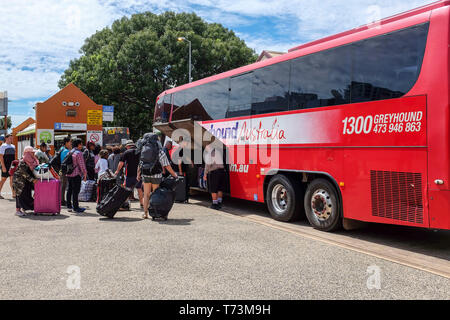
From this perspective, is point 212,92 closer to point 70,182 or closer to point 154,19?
point 70,182

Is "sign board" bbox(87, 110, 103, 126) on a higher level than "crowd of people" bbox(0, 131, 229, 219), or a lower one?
higher

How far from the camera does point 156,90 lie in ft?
94.6

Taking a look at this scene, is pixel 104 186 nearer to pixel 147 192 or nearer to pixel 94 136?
pixel 147 192

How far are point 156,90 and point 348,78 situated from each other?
23248 mm

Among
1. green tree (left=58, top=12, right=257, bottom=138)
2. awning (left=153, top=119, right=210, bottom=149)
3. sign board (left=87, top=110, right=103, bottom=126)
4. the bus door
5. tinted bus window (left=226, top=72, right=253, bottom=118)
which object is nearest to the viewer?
the bus door

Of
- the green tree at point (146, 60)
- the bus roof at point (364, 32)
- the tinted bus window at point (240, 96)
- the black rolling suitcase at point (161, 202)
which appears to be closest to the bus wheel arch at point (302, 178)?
the tinted bus window at point (240, 96)

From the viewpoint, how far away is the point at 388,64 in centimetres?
620

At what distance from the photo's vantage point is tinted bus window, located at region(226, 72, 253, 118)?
31.2ft

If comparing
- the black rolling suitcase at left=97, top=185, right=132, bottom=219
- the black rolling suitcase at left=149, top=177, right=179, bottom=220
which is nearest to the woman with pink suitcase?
the black rolling suitcase at left=97, top=185, right=132, bottom=219

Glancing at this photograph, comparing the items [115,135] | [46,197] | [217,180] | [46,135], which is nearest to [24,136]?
[115,135]

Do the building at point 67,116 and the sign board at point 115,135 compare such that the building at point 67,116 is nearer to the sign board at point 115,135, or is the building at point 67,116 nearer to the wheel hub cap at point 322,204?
the sign board at point 115,135

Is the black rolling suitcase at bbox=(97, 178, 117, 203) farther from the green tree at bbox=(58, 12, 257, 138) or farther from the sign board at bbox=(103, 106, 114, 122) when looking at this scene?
the green tree at bbox=(58, 12, 257, 138)

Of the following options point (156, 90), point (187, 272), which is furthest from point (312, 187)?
point (156, 90)

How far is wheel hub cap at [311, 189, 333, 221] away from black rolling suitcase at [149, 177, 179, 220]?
2.86 m
